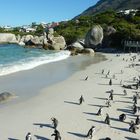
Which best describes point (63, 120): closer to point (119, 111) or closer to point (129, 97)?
point (119, 111)

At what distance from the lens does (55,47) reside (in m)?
101

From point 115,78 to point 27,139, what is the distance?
25.3 meters

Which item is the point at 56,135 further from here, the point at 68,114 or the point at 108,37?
the point at 108,37

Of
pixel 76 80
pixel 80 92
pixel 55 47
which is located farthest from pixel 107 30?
pixel 80 92

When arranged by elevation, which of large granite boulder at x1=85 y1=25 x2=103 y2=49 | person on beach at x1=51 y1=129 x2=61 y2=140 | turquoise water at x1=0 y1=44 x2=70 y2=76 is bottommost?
turquoise water at x1=0 y1=44 x2=70 y2=76

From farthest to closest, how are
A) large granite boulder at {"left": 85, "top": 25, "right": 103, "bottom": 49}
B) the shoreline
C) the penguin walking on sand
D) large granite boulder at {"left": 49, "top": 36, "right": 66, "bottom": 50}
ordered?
1. large granite boulder at {"left": 49, "top": 36, "right": 66, "bottom": 50}
2. large granite boulder at {"left": 85, "top": 25, "right": 103, "bottom": 49}
3. the shoreline
4. the penguin walking on sand

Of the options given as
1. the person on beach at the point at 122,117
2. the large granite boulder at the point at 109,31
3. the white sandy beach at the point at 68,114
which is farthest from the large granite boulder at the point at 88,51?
the person on beach at the point at 122,117

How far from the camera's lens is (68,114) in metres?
25.9

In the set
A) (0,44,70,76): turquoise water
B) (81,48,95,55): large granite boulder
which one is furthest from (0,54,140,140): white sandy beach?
(81,48,95,55): large granite boulder

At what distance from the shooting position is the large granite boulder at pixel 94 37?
321ft

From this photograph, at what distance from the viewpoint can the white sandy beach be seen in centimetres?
2178

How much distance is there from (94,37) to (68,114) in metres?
73.8

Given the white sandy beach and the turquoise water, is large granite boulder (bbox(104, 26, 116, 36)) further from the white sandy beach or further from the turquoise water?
the white sandy beach

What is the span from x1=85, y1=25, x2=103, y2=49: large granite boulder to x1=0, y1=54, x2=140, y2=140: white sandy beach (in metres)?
61.1
